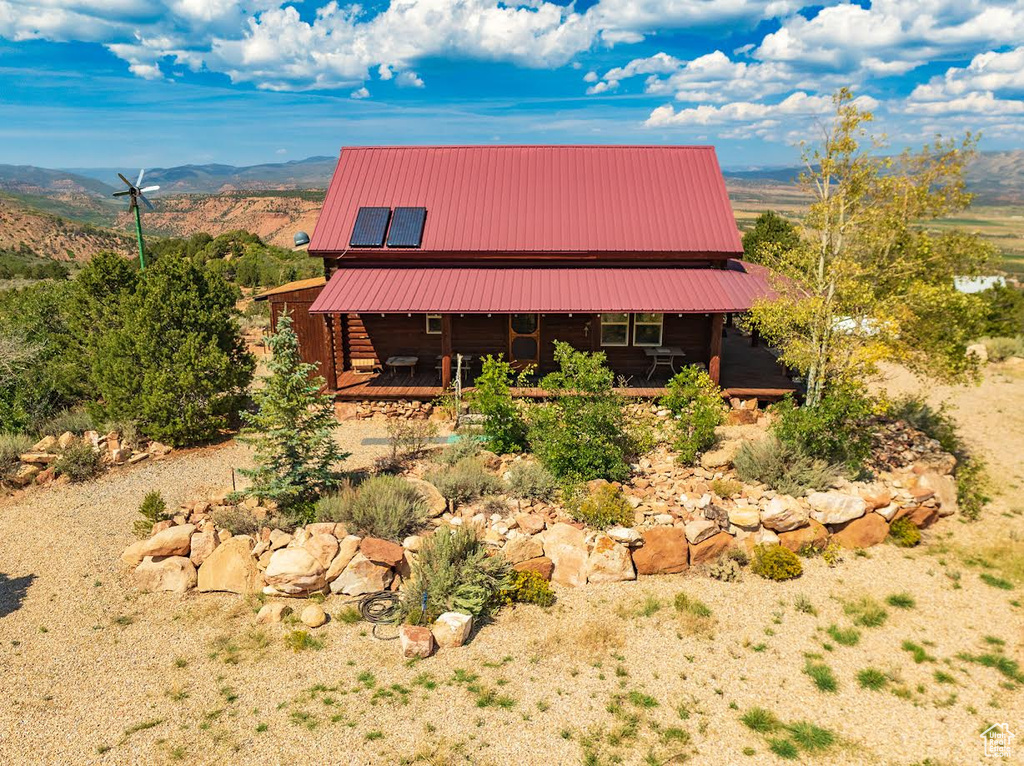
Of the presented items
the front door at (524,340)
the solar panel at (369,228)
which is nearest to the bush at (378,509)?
the front door at (524,340)

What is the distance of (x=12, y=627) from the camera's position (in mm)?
8555

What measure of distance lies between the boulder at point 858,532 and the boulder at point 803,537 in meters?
0.44

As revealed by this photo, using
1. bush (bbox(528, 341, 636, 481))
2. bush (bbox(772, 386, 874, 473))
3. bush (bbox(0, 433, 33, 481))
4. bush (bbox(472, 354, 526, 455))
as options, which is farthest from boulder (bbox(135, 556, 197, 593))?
bush (bbox(772, 386, 874, 473))

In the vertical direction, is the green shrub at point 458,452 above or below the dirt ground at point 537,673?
above

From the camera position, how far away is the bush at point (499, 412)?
12.6 m

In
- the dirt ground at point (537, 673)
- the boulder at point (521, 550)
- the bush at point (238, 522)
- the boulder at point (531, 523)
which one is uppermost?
the bush at point (238, 522)

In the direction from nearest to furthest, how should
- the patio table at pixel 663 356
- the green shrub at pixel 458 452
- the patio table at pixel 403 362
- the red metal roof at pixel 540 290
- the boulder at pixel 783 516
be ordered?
1. the boulder at pixel 783 516
2. the green shrub at pixel 458 452
3. the red metal roof at pixel 540 290
4. the patio table at pixel 663 356
5. the patio table at pixel 403 362

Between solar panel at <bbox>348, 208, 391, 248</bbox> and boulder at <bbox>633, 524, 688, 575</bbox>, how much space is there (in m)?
11.3

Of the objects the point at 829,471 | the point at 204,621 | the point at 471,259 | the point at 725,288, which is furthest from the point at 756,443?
the point at 204,621

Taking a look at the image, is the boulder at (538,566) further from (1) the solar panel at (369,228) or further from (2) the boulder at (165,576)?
(1) the solar panel at (369,228)

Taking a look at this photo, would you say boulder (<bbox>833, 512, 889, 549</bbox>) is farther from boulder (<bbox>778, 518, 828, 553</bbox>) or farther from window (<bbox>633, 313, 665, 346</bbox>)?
window (<bbox>633, 313, 665, 346</bbox>)

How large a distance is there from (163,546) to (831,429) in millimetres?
12143

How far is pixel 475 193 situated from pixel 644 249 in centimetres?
549

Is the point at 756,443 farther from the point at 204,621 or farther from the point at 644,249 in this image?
the point at 204,621
